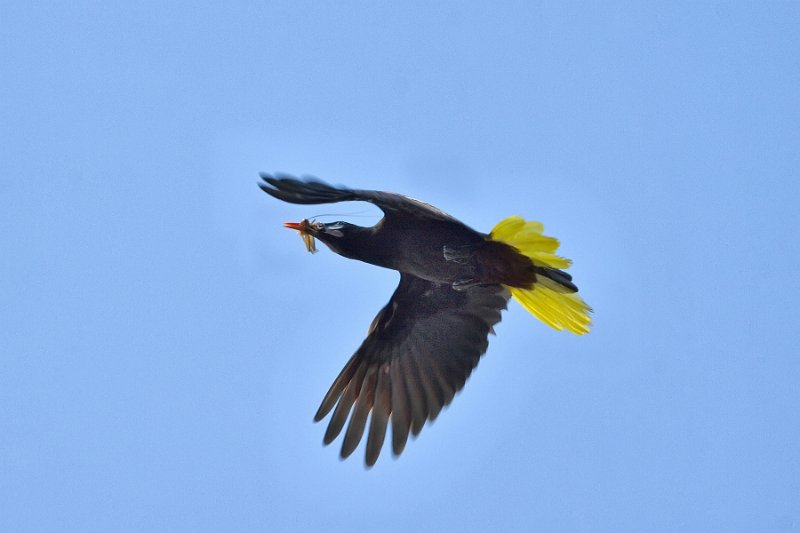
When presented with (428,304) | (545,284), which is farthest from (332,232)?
(545,284)

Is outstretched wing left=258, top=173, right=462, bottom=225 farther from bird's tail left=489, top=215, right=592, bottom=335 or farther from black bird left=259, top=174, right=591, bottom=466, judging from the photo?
bird's tail left=489, top=215, right=592, bottom=335

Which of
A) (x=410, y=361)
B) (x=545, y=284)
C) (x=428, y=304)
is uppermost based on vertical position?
(x=428, y=304)

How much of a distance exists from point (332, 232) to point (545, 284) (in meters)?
1.95

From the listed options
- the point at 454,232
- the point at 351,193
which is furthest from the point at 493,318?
the point at 351,193

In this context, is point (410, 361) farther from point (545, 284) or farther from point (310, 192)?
point (310, 192)

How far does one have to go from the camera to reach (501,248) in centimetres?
1051

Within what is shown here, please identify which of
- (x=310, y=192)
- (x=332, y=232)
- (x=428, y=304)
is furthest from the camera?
(x=428, y=304)

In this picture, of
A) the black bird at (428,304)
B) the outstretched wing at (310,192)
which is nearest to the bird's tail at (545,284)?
the black bird at (428,304)

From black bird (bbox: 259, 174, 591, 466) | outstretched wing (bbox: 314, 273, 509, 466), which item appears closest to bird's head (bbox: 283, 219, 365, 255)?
black bird (bbox: 259, 174, 591, 466)

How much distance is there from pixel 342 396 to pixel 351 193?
2.73 m

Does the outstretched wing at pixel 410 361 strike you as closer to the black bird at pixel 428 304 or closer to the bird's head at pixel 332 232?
the black bird at pixel 428 304

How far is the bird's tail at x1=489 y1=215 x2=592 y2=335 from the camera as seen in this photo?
10305mm

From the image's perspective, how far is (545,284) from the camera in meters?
10.9

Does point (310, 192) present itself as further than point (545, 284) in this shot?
No
